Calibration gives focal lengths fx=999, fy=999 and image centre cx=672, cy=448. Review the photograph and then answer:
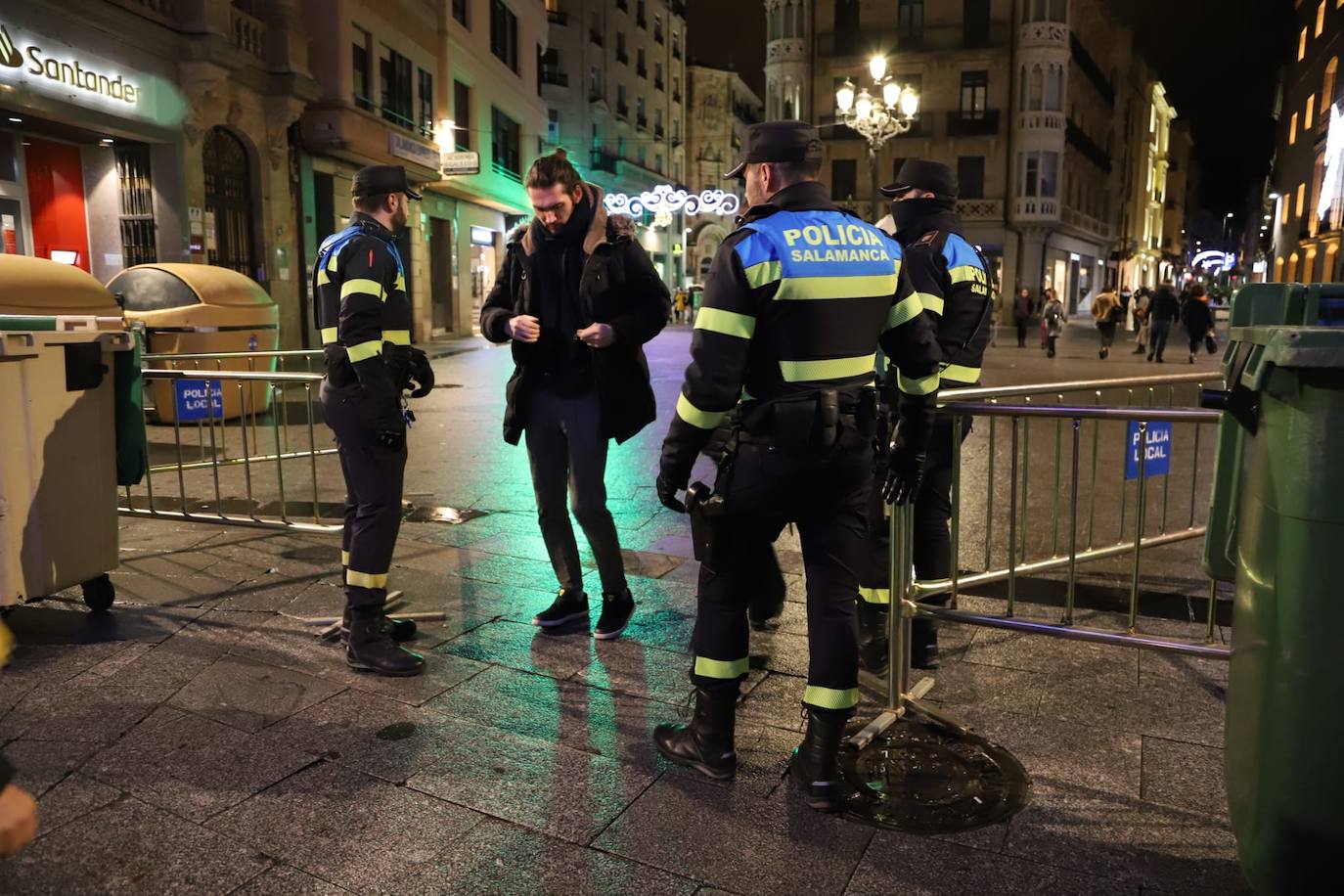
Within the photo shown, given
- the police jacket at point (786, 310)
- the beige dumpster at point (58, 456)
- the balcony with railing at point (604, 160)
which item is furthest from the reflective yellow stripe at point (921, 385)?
the balcony with railing at point (604, 160)

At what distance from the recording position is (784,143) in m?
3.09

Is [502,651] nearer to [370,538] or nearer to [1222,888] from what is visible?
[370,538]

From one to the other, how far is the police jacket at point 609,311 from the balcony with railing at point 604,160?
4189 centimetres

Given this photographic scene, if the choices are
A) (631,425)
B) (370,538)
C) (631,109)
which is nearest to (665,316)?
(631,425)

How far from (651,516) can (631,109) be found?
47185 millimetres

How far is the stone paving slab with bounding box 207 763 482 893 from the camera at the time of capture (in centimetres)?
271

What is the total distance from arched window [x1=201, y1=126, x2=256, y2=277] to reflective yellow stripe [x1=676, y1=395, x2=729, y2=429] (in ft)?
55.4

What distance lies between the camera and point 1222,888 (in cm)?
264

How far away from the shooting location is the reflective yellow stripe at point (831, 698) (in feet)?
10.3

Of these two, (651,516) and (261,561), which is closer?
(261,561)

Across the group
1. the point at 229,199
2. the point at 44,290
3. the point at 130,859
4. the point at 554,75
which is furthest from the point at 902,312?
the point at 554,75

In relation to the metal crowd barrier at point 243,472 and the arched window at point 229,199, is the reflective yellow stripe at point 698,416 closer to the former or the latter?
the metal crowd barrier at point 243,472

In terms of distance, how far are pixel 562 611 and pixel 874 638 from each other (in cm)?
141

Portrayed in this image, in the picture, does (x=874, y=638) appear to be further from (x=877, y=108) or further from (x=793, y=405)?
(x=877, y=108)
